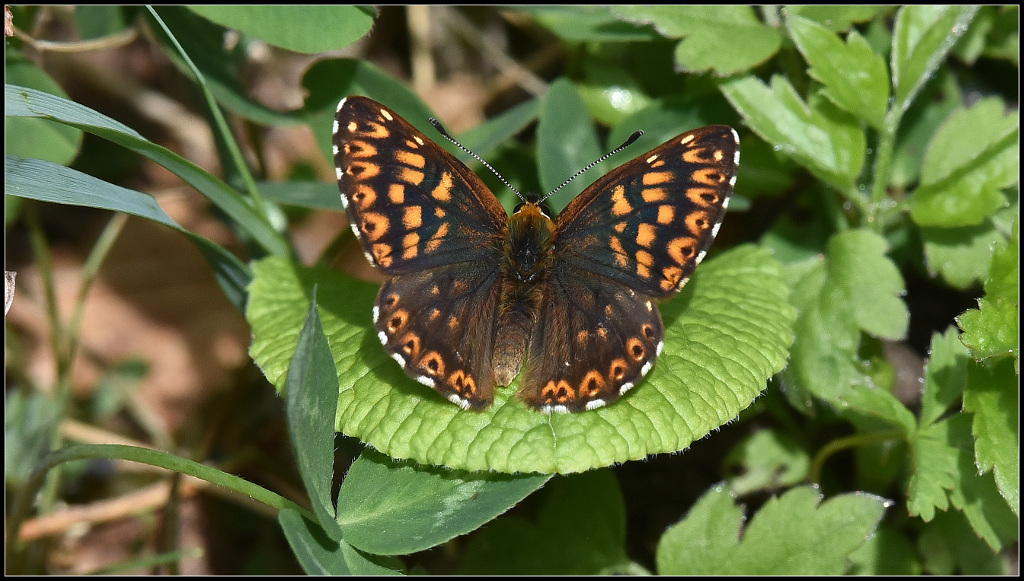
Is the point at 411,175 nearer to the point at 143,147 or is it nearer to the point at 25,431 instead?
the point at 143,147

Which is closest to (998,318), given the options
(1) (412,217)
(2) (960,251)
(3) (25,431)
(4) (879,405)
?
(4) (879,405)

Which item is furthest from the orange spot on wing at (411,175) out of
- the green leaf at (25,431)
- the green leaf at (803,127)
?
the green leaf at (25,431)

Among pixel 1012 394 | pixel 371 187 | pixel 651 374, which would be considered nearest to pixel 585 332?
pixel 651 374

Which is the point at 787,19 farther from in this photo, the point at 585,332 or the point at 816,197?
the point at 585,332

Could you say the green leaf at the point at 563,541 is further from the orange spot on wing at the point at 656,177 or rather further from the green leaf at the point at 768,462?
the orange spot on wing at the point at 656,177

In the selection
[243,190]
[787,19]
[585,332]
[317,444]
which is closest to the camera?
[317,444]

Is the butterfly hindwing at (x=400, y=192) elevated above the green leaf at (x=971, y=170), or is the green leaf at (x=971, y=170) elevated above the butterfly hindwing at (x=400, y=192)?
the butterfly hindwing at (x=400, y=192)
